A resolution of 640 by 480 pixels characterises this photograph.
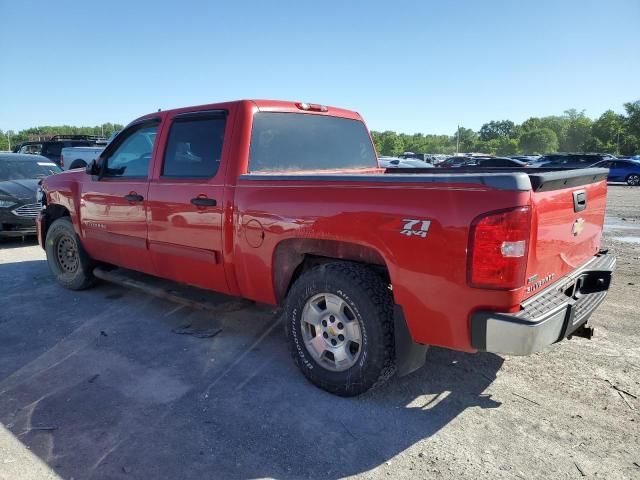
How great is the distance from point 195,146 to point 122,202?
1.13m

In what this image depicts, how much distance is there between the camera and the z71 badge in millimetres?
2621

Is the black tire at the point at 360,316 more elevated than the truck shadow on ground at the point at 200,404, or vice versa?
the black tire at the point at 360,316

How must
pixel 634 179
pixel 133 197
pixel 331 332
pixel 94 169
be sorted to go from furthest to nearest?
pixel 634 179
pixel 94 169
pixel 133 197
pixel 331 332

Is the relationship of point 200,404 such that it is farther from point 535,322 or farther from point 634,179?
point 634,179

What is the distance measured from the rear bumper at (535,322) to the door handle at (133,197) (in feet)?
10.7

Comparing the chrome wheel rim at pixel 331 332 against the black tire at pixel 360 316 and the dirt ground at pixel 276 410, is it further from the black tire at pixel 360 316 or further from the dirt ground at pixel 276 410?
the dirt ground at pixel 276 410

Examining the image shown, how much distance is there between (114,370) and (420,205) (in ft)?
8.79

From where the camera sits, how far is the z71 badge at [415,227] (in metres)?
2.62

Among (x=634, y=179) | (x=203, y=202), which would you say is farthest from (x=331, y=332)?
(x=634, y=179)

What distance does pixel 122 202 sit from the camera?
4.70 m

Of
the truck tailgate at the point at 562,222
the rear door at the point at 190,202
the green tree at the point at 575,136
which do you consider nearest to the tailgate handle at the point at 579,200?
the truck tailgate at the point at 562,222

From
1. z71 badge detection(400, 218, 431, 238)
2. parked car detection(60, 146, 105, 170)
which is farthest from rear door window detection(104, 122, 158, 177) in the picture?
parked car detection(60, 146, 105, 170)

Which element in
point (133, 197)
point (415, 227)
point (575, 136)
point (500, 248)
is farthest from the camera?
point (575, 136)

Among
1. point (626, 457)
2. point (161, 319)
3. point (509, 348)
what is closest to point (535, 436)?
point (626, 457)
